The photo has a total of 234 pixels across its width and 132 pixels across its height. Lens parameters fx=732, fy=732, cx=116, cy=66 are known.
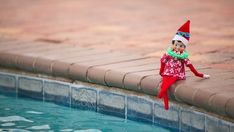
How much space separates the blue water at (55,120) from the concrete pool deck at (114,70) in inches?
10.7

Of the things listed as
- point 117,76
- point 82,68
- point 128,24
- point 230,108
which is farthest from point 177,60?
point 128,24

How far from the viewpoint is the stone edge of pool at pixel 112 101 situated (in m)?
5.14

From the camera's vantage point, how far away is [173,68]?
546 cm

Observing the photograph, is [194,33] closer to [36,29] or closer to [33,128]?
[36,29]

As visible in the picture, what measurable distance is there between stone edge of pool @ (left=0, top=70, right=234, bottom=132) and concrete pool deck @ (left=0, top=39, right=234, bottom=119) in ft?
0.20

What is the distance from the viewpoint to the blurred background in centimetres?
737

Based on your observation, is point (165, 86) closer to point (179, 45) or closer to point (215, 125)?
point (179, 45)

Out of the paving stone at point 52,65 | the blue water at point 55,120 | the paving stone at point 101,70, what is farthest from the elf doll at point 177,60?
the paving stone at point 52,65

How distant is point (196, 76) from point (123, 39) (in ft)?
7.85

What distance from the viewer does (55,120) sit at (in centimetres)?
582

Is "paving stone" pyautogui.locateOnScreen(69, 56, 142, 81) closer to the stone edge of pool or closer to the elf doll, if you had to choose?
the stone edge of pool

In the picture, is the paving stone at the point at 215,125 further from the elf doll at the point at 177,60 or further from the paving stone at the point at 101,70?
the paving stone at the point at 101,70

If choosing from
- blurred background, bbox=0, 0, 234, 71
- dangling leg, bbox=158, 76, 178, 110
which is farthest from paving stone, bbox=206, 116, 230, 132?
blurred background, bbox=0, 0, 234, 71

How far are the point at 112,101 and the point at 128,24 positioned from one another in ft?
10.4
